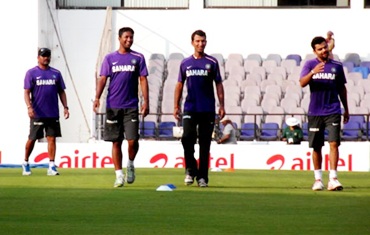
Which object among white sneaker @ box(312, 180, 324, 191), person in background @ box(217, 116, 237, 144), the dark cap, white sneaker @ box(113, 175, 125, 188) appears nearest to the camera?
white sneaker @ box(312, 180, 324, 191)

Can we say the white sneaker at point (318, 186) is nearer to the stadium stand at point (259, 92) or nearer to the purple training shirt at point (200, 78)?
the purple training shirt at point (200, 78)

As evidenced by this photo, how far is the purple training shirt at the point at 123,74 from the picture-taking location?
60.7ft

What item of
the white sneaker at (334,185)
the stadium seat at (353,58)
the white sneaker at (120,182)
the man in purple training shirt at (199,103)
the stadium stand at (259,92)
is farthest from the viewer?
the stadium seat at (353,58)

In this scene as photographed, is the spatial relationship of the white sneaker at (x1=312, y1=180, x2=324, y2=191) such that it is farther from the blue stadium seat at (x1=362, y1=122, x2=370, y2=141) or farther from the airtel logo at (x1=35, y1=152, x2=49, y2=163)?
the blue stadium seat at (x1=362, y1=122, x2=370, y2=141)

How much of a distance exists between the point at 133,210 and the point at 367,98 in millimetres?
23351

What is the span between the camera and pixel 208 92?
19062 mm

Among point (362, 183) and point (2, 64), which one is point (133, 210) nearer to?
point (362, 183)

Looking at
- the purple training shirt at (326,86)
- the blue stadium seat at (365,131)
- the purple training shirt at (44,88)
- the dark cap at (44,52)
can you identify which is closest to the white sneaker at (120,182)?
the purple training shirt at (326,86)

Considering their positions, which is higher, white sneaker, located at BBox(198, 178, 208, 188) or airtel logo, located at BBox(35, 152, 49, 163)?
white sneaker, located at BBox(198, 178, 208, 188)

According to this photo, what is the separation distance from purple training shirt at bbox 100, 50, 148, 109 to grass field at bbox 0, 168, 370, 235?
1271mm

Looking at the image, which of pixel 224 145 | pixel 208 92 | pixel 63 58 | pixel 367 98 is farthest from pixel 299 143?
pixel 208 92

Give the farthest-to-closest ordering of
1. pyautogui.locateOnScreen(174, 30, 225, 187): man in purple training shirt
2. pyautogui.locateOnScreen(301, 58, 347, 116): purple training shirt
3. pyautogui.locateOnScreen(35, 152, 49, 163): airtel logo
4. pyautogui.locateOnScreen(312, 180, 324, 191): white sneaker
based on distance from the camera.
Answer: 1. pyautogui.locateOnScreen(35, 152, 49, 163): airtel logo
2. pyautogui.locateOnScreen(174, 30, 225, 187): man in purple training shirt
3. pyautogui.locateOnScreen(301, 58, 347, 116): purple training shirt
4. pyautogui.locateOnScreen(312, 180, 324, 191): white sneaker

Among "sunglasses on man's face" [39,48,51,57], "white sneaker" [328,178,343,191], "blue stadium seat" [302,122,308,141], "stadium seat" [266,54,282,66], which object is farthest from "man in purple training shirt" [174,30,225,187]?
"stadium seat" [266,54,282,66]

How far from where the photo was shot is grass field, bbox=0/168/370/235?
38.6ft
